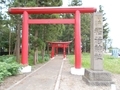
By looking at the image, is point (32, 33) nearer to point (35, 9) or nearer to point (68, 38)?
point (35, 9)

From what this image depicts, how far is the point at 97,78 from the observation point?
8.59m

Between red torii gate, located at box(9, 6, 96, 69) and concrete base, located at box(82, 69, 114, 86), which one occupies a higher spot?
red torii gate, located at box(9, 6, 96, 69)

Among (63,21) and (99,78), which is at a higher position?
(63,21)

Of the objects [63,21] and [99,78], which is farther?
[63,21]

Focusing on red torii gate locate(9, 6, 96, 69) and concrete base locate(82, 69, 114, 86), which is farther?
red torii gate locate(9, 6, 96, 69)

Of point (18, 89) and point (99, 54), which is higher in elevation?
point (99, 54)

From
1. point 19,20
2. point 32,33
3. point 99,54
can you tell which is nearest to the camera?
point 99,54

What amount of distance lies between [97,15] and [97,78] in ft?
10.6

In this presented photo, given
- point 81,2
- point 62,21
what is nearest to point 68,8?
point 62,21

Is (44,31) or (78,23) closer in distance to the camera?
(78,23)

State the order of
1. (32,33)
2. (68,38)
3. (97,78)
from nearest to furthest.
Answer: (97,78) < (32,33) < (68,38)

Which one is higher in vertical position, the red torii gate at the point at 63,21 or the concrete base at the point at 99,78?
the red torii gate at the point at 63,21

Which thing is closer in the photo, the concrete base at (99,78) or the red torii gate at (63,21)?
the concrete base at (99,78)

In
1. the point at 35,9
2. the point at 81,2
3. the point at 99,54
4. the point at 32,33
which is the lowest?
the point at 99,54
